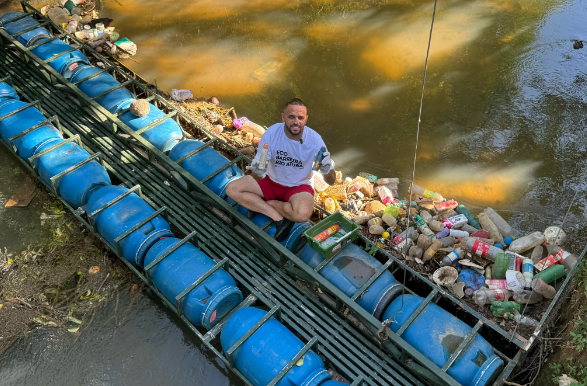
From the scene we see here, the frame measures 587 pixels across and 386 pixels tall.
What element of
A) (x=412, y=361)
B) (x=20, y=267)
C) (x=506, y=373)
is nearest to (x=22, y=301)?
(x=20, y=267)

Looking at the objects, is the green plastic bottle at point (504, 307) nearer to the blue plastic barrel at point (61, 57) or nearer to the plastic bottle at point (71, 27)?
the blue plastic barrel at point (61, 57)

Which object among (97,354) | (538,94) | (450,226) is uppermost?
(538,94)

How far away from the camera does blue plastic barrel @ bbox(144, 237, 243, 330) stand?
433cm

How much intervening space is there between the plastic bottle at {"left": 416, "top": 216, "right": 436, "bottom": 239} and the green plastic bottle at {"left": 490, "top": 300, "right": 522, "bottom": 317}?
3.33 feet

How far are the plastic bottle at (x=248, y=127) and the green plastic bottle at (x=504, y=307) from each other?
373cm

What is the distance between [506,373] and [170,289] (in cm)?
302

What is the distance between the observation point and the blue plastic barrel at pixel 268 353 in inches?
153

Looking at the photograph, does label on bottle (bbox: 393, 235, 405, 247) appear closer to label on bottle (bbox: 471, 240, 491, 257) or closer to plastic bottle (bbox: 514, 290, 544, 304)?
label on bottle (bbox: 471, 240, 491, 257)

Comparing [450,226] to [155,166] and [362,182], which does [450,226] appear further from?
[155,166]

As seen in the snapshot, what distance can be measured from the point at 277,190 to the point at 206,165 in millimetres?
1053

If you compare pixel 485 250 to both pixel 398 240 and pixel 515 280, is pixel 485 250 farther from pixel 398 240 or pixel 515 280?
pixel 398 240

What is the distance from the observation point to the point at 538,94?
7043 mm

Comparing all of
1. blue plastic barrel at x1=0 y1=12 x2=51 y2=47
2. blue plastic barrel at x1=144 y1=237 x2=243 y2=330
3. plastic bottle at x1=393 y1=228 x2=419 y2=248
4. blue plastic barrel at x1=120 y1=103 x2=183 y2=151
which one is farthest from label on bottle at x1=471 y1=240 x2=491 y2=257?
blue plastic barrel at x1=0 y1=12 x2=51 y2=47

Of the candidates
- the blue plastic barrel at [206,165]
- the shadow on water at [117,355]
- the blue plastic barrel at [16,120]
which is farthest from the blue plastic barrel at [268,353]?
the blue plastic barrel at [16,120]
